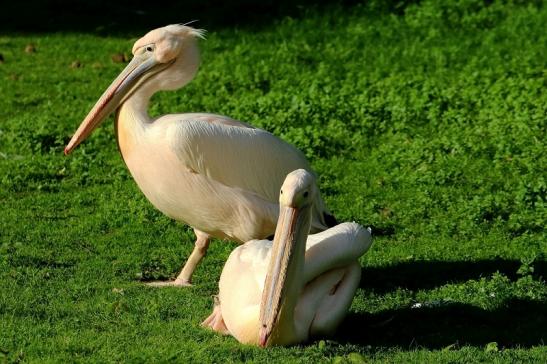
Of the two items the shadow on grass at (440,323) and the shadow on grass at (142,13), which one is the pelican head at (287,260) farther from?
the shadow on grass at (142,13)

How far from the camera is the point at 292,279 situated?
535 cm

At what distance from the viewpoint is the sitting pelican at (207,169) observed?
6.53 metres

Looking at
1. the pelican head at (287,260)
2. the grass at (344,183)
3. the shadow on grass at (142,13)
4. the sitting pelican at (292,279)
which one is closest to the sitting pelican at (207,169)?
the grass at (344,183)

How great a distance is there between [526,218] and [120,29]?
627 centimetres

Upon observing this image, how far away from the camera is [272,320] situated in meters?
5.27

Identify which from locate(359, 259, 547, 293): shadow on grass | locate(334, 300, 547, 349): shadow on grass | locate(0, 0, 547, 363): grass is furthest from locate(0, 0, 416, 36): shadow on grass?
locate(334, 300, 547, 349): shadow on grass

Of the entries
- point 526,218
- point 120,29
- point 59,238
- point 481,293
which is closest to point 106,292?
point 59,238

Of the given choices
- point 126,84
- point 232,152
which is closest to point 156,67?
point 126,84

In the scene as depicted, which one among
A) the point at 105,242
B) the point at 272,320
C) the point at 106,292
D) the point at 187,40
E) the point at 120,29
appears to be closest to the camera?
the point at 272,320

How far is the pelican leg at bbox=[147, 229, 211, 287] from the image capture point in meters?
6.74

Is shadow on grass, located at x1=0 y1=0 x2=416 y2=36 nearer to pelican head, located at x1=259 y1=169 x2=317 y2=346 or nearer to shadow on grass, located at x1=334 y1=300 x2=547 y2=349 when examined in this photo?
shadow on grass, located at x1=334 y1=300 x2=547 y2=349

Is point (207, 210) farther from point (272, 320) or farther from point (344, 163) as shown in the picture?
point (344, 163)

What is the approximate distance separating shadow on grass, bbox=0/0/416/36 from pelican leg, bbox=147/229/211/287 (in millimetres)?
6213

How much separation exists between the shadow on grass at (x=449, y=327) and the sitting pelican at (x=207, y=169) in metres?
0.85
